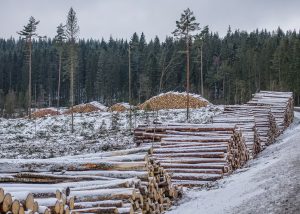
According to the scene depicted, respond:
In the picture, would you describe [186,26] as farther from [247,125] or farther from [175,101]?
[247,125]

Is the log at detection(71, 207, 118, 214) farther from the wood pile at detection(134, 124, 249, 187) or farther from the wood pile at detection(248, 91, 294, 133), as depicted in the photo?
the wood pile at detection(248, 91, 294, 133)

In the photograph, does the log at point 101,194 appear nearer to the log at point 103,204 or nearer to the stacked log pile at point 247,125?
the log at point 103,204

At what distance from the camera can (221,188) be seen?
36.6 ft

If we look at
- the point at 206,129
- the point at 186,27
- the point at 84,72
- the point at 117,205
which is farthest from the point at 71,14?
the point at 84,72

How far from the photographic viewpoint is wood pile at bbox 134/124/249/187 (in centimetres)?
1294

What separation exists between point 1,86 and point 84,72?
19193 millimetres

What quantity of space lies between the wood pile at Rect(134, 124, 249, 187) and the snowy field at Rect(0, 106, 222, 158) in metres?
7.90

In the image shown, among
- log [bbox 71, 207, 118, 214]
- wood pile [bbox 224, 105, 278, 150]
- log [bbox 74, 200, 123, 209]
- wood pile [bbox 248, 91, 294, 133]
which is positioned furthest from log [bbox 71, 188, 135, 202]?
wood pile [bbox 248, 91, 294, 133]

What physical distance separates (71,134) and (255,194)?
22547mm

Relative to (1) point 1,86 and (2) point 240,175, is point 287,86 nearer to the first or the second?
(2) point 240,175

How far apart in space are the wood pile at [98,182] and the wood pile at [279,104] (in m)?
15.9

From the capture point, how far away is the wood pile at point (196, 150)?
12.9 meters

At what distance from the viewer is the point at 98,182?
8.73 meters

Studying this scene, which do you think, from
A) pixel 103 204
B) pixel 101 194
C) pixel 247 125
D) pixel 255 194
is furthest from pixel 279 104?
pixel 103 204
